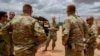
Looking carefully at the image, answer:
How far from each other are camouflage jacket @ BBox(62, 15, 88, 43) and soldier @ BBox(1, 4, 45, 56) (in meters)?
1.00

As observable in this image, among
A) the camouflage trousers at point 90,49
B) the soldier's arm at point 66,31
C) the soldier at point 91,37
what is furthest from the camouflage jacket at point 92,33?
the soldier's arm at point 66,31

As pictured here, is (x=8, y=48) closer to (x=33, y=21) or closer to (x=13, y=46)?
(x=13, y=46)

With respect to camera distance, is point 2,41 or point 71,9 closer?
point 2,41

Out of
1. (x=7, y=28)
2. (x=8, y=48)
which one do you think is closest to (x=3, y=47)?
(x=8, y=48)

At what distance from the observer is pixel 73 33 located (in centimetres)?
850

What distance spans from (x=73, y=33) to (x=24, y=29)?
61.1 inches

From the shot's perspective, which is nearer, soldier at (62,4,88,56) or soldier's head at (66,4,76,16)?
soldier at (62,4,88,56)

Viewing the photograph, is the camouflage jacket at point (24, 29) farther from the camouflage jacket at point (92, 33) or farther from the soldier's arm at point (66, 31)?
the camouflage jacket at point (92, 33)

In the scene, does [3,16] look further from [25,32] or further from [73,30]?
[73,30]

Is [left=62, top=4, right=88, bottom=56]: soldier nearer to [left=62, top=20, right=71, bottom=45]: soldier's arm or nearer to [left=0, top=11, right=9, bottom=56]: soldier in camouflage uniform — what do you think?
[left=62, top=20, right=71, bottom=45]: soldier's arm

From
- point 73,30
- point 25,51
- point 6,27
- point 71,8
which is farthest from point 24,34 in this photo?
point 71,8

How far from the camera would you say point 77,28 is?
8.53 m

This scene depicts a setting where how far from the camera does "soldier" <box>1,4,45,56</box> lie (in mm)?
7484

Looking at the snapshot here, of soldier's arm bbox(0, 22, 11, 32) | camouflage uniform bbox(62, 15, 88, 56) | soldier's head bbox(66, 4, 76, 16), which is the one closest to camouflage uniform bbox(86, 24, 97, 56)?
camouflage uniform bbox(62, 15, 88, 56)
